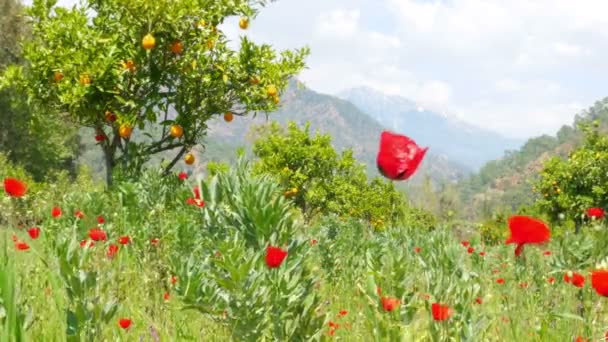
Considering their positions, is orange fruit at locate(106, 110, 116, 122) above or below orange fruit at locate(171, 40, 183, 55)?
below

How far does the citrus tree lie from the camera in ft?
80.0

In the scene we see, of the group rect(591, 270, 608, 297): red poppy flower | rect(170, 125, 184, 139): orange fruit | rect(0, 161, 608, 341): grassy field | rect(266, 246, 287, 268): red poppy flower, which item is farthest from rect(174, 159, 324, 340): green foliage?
rect(170, 125, 184, 139): orange fruit

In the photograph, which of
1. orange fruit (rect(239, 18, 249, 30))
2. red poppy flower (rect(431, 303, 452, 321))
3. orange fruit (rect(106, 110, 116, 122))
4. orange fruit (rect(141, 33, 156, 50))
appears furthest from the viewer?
orange fruit (rect(239, 18, 249, 30))

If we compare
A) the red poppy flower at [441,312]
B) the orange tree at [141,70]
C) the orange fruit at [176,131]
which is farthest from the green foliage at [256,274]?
the orange fruit at [176,131]

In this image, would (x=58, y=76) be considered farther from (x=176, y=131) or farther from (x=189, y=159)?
(x=189, y=159)

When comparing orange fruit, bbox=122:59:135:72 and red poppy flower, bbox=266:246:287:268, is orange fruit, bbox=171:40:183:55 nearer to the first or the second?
orange fruit, bbox=122:59:135:72

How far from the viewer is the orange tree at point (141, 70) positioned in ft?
27.3

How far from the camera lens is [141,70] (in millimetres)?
8680

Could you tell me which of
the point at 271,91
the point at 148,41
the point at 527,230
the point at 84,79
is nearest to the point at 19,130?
the point at 84,79

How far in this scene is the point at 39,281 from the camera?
14.0 ft

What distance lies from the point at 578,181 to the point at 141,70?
23.1 m

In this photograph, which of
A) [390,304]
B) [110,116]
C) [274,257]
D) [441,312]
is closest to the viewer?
[441,312]

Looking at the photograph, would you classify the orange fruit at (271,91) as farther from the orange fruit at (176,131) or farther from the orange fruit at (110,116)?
the orange fruit at (110,116)

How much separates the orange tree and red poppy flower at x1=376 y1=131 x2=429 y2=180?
601 cm
